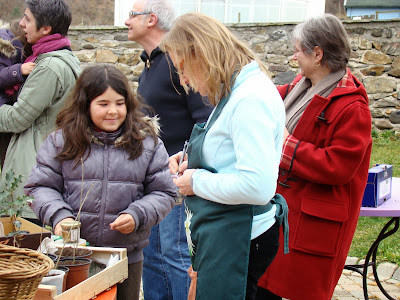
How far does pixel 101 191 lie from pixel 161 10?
4.55 ft

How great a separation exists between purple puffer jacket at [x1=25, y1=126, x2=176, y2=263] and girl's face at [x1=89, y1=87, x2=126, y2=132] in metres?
0.05

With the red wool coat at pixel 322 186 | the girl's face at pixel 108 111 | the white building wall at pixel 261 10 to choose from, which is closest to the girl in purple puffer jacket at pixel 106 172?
the girl's face at pixel 108 111

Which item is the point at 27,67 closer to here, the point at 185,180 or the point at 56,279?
the point at 185,180

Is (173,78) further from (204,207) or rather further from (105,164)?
(204,207)

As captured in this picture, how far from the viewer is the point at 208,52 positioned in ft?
6.68

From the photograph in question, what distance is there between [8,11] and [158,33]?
699 inches

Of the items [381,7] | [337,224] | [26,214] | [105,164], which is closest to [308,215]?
[337,224]

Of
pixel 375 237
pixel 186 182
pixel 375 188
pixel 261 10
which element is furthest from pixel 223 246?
pixel 261 10

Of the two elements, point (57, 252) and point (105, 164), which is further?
point (105, 164)

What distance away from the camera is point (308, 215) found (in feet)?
9.61

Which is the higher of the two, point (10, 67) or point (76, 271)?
point (10, 67)

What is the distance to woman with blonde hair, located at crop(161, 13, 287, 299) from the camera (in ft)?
6.42

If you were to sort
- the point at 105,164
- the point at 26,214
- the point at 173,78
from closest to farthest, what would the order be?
1. the point at 105,164
2. the point at 173,78
3. the point at 26,214

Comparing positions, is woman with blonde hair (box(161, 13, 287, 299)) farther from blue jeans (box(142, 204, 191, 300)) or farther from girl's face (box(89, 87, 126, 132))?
blue jeans (box(142, 204, 191, 300))
